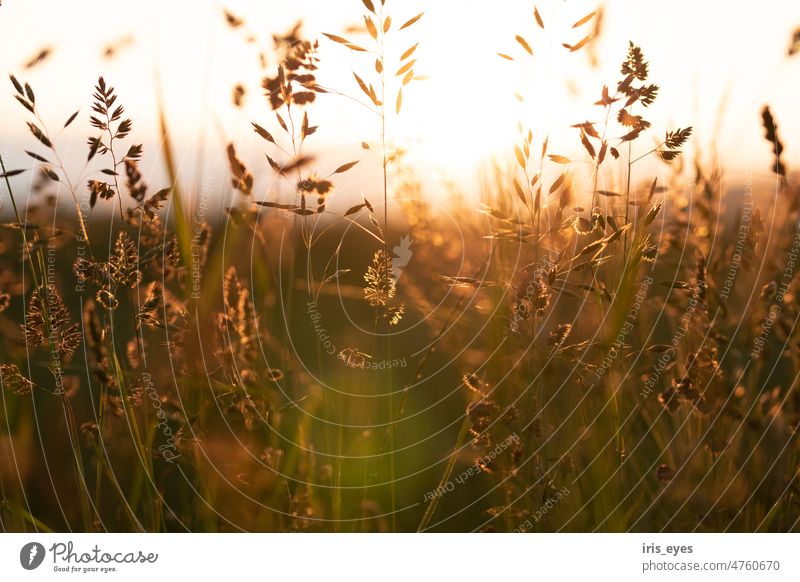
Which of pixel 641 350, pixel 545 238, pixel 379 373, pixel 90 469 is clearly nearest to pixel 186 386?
pixel 90 469

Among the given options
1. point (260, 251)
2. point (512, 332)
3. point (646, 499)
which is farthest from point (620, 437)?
point (260, 251)

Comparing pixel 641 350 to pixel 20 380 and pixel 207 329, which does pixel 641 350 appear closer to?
pixel 207 329

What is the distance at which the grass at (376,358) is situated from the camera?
1.27 m

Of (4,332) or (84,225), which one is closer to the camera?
(84,225)

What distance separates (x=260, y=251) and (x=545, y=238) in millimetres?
554

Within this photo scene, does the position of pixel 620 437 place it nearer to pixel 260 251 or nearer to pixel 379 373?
pixel 379 373

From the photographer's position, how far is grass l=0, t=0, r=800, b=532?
1267 mm

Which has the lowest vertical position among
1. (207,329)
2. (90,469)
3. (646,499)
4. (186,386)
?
(646,499)

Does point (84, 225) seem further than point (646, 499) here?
No

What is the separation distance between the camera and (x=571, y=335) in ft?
4.33

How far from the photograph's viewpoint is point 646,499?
53.3 inches

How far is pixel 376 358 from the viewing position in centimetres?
131

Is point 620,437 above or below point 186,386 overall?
below

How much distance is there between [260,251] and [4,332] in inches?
21.3
